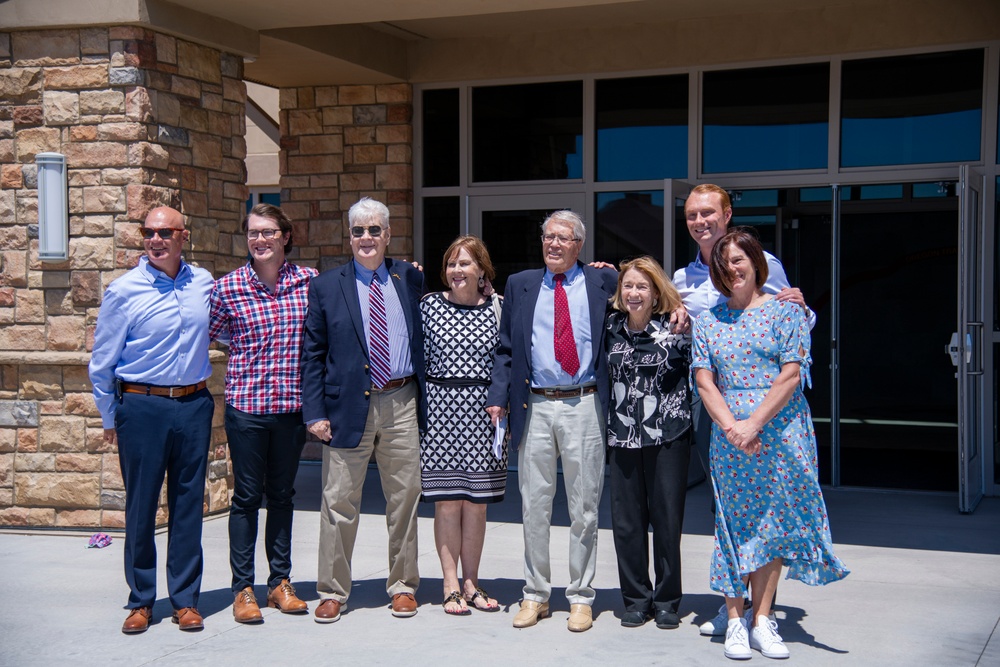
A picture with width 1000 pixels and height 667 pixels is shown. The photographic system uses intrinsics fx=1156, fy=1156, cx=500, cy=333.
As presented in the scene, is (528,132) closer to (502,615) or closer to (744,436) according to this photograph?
(502,615)

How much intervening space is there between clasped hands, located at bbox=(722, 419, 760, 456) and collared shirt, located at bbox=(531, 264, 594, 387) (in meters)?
0.71

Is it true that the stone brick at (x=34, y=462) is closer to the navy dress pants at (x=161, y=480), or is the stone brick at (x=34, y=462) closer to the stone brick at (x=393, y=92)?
the navy dress pants at (x=161, y=480)

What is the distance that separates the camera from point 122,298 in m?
5.07

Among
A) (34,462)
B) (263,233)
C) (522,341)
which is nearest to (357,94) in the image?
(34,462)

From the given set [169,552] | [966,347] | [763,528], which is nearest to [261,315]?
[169,552]

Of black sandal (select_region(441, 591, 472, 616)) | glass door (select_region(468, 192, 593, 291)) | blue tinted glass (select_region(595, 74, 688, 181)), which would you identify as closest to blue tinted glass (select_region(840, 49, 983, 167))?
blue tinted glass (select_region(595, 74, 688, 181))

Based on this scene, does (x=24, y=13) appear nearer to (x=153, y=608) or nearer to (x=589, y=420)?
(x=153, y=608)

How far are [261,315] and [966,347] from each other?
199 inches

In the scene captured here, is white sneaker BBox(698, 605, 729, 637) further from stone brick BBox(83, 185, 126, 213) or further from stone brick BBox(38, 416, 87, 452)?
stone brick BBox(83, 185, 126, 213)

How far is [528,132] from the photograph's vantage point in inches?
382

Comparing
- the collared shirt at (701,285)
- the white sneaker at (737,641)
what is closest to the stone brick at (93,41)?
the collared shirt at (701,285)

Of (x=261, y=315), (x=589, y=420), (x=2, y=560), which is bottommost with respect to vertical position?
(x=2, y=560)

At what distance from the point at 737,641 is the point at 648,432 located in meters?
0.92

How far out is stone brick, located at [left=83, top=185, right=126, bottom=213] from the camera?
714cm
